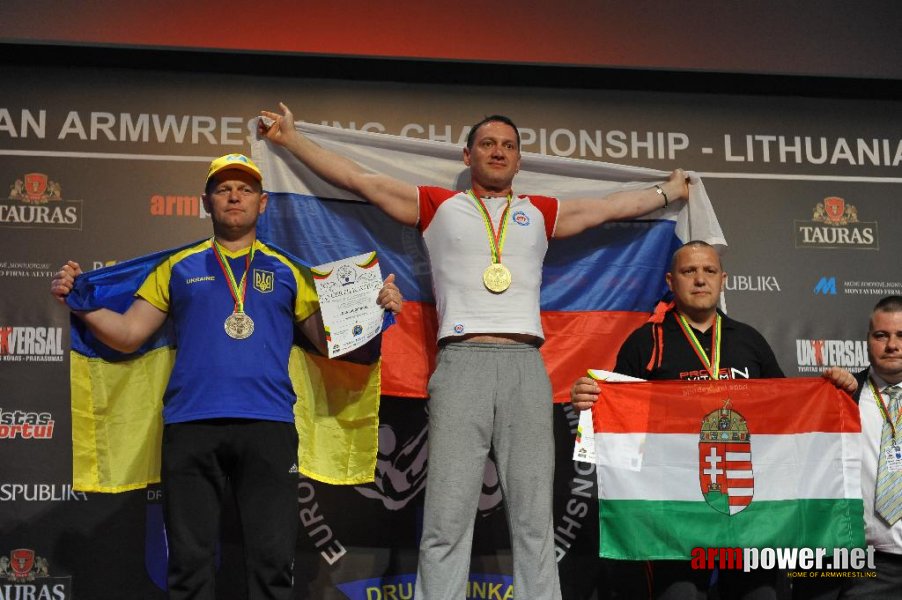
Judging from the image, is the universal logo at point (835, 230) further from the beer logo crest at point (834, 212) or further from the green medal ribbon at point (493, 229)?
the green medal ribbon at point (493, 229)

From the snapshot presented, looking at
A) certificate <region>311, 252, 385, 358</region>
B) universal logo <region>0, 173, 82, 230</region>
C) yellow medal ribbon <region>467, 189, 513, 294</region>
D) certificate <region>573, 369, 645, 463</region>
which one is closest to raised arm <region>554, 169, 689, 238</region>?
yellow medal ribbon <region>467, 189, 513, 294</region>

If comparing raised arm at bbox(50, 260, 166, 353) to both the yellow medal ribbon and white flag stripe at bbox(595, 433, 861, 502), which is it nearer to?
the yellow medal ribbon

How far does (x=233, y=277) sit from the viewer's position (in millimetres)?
3227

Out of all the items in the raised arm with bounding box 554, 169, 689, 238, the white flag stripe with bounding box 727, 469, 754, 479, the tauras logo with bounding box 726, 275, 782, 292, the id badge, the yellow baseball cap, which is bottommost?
the white flag stripe with bounding box 727, 469, 754, 479

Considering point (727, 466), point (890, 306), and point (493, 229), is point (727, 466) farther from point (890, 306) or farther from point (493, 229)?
point (493, 229)

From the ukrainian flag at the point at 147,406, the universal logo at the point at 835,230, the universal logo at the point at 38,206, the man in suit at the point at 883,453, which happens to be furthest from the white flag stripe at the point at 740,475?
the universal logo at the point at 38,206

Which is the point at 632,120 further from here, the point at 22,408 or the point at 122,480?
the point at 22,408

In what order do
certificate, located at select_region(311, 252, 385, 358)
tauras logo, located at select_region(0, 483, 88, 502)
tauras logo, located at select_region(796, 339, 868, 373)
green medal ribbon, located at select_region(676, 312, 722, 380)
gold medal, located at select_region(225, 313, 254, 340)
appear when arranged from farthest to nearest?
tauras logo, located at select_region(796, 339, 868, 373), tauras logo, located at select_region(0, 483, 88, 502), green medal ribbon, located at select_region(676, 312, 722, 380), certificate, located at select_region(311, 252, 385, 358), gold medal, located at select_region(225, 313, 254, 340)

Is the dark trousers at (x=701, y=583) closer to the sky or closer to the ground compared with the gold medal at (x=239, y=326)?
closer to the ground

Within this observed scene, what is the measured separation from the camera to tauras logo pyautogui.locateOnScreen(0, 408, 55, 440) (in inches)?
157

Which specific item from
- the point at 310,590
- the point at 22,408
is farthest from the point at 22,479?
the point at 310,590

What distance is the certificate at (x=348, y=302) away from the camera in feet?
10.5

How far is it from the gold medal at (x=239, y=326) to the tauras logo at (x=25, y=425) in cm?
140

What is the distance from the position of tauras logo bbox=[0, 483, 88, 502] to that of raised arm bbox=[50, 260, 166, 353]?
982mm
